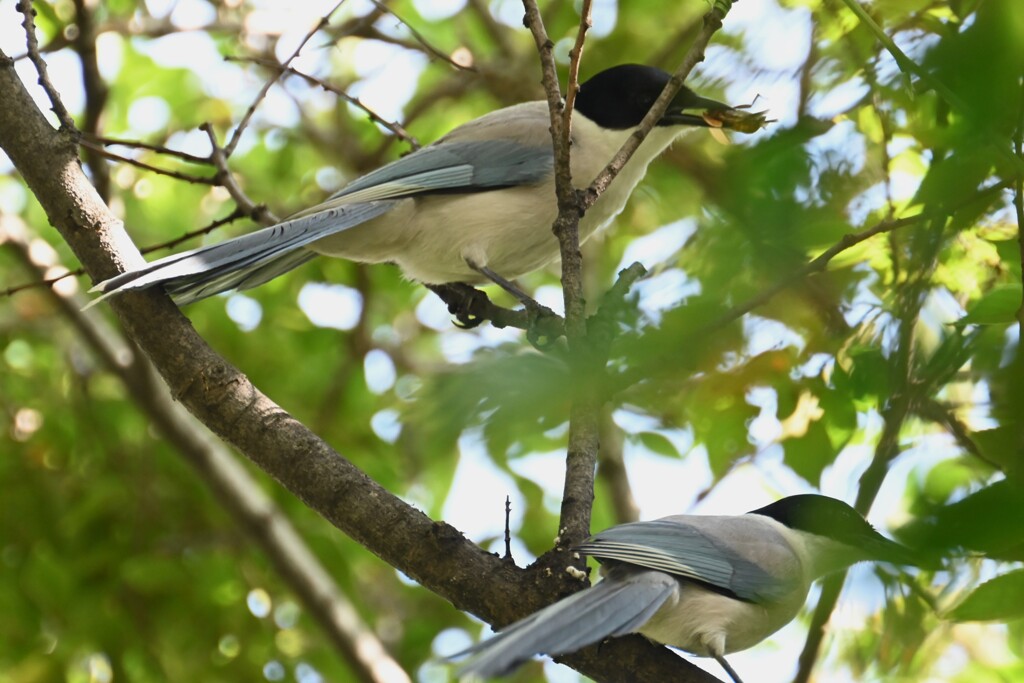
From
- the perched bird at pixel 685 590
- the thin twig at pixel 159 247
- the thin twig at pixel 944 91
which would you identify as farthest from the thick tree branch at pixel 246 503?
the thin twig at pixel 944 91

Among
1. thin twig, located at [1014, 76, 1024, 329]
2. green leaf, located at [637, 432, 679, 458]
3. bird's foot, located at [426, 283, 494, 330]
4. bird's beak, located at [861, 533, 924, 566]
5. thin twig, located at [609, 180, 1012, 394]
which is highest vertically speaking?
bird's foot, located at [426, 283, 494, 330]

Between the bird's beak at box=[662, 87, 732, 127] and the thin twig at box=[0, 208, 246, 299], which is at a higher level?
the thin twig at box=[0, 208, 246, 299]

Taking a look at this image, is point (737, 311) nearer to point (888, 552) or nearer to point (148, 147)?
point (888, 552)

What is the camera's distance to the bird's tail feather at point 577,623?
1927mm

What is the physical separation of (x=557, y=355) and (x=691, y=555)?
1953 millimetres

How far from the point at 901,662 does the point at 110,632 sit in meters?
3.90

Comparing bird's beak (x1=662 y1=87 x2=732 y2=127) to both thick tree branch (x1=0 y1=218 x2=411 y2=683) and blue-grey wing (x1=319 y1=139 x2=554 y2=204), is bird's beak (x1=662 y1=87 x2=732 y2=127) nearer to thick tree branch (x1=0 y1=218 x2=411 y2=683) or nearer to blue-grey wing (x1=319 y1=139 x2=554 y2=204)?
blue-grey wing (x1=319 y1=139 x2=554 y2=204)

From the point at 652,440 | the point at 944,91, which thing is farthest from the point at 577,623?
the point at 944,91

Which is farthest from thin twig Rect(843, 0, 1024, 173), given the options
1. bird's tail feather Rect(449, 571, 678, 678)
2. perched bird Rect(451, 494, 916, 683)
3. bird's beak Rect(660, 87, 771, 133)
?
bird's beak Rect(660, 87, 771, 133)

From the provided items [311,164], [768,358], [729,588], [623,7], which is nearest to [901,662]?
[768,358]

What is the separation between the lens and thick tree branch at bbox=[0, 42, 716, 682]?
248cm

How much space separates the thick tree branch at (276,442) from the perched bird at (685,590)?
0.48 feet

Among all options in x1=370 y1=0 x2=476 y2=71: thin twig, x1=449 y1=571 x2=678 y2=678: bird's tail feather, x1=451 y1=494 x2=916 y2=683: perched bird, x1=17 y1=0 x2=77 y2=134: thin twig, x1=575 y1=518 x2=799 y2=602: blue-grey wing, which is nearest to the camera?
x1=449 y1=571 x2=678 y2=678: bird's tail feather

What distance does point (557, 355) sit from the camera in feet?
3.15
